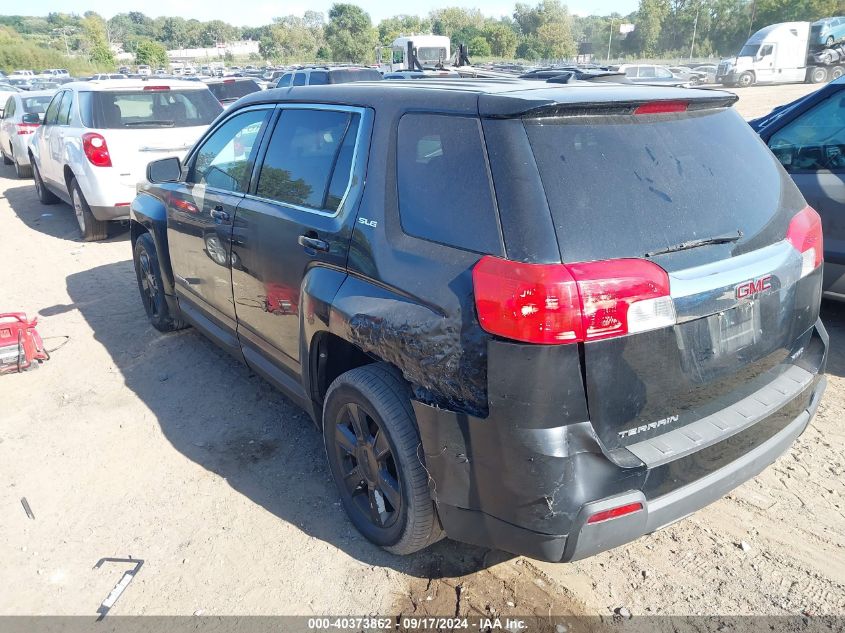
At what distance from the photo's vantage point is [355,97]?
2.97 m

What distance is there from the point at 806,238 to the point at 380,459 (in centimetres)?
195

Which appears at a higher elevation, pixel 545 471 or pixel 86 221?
pixel 545 471

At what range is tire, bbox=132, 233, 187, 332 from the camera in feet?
16.9

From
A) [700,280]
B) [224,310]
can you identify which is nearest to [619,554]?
[700,280]

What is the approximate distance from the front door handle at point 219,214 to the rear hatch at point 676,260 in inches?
83.5

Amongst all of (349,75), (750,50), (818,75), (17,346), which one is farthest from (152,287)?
(818,75)

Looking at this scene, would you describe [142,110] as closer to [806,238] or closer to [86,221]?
[86,221]

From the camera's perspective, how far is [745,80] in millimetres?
36750

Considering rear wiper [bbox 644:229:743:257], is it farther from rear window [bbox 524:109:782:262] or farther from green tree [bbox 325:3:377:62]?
green tree [bbox 325:3:377:62]

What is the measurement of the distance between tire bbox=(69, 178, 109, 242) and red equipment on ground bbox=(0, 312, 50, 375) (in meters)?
3.82

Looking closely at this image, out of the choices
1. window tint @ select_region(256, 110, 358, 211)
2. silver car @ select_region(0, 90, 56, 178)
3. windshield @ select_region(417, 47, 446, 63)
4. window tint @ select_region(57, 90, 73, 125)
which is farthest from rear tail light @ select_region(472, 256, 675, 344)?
windshield @ select_region(417, 47, 446, 63)

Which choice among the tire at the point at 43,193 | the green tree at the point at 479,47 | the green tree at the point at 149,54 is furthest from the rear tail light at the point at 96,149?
the green tree at the point at 479,47

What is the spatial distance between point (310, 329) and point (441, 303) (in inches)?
38.3

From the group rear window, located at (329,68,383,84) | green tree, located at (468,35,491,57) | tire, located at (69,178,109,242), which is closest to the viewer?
tire, located at (69,178,109,242)
